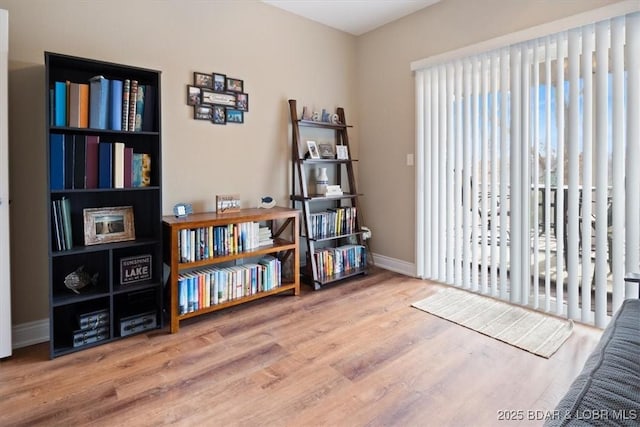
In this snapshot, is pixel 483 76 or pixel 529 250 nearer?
pixel 529 250

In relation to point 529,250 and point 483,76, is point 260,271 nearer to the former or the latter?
point 529,250

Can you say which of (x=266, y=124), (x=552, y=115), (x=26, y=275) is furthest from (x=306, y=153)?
(x=26, y=275)

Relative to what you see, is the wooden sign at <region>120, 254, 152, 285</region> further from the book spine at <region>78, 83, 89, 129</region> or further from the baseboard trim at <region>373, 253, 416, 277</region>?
the baseboard trim at <region>373, 253, 416, 277</region>

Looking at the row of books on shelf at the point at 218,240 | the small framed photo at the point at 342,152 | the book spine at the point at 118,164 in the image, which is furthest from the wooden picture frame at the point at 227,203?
the small framed photo at the point at 342,152

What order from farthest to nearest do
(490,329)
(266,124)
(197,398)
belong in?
(266,124)
(490,329)
(197,398)

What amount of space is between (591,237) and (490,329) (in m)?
0.96

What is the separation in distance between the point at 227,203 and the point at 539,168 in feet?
8.02

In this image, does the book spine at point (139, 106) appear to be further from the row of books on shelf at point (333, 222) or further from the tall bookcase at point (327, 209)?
the row of books on shelf at point (333, 222)

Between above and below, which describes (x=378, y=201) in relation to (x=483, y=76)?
below

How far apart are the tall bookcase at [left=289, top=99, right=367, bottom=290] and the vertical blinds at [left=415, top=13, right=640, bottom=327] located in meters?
0.76

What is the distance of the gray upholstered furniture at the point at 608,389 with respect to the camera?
2.53 feet

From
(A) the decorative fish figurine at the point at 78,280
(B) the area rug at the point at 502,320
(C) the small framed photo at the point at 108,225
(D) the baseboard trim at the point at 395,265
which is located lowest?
(B) the area rug at the point at 502,320

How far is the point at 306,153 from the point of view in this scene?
11.8ft

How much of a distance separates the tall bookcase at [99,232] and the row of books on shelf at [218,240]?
0.57 ft
